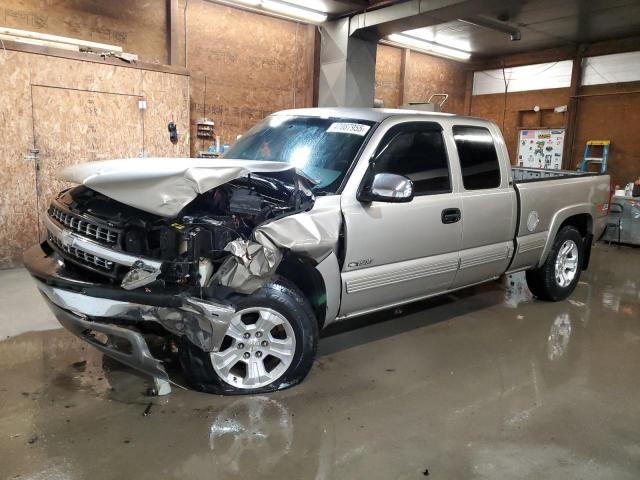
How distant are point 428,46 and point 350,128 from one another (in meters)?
8.67

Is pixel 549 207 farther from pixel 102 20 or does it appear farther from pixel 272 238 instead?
pixel 102 20

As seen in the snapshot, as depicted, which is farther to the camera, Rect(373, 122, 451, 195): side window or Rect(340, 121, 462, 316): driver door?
Rect(373, 122, 451, 195): side window

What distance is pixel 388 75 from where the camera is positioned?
38.9 feet

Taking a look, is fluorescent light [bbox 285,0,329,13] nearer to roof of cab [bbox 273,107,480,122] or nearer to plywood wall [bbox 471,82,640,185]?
roof of cab [bbox 273,107,480,122]

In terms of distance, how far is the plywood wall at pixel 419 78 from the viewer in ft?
38.6

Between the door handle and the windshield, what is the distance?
2.96 feet

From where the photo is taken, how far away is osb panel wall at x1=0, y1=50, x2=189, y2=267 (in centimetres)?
613

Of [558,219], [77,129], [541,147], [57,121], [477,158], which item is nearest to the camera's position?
[477,158]

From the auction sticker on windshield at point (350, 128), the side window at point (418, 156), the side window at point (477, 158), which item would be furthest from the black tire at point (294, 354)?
the side window at point (477, 158)

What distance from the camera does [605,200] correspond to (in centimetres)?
588

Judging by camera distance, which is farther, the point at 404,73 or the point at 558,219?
the point at 404,73

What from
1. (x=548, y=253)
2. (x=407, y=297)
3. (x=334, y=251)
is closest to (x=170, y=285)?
(x=334, y=251)

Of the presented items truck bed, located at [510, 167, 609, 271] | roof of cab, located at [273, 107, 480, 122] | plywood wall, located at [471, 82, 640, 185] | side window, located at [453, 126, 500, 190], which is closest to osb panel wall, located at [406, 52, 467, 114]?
plywood wall, located at [471, 82, 640, 185]

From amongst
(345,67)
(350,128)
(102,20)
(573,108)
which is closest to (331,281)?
(350,128)
